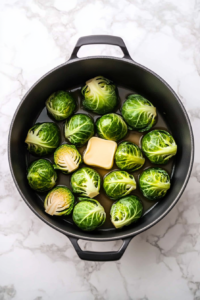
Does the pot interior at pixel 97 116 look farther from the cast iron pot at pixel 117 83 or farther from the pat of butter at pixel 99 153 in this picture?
the pat of butter at pixel 99 153

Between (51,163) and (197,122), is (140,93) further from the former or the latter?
(51,163)

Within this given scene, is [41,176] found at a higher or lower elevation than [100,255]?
higher

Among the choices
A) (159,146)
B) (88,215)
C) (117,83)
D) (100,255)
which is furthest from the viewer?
(117,83)

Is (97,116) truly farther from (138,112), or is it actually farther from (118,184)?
(118,184)

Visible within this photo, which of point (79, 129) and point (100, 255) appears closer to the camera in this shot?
point (100, 255)

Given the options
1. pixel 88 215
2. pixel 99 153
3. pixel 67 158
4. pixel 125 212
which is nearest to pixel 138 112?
pixel 99 153

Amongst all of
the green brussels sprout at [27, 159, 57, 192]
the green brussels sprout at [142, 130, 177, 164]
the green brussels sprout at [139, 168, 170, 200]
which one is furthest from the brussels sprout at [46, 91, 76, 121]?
the green brussels sprout at [139, 168, 170, 200]

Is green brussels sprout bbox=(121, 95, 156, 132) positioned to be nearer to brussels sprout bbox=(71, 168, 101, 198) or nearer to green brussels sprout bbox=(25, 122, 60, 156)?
brussels sprout bbox=(71, 168, 101, 198)

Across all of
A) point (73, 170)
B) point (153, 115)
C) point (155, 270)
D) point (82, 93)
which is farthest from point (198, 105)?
point (155, 270)
